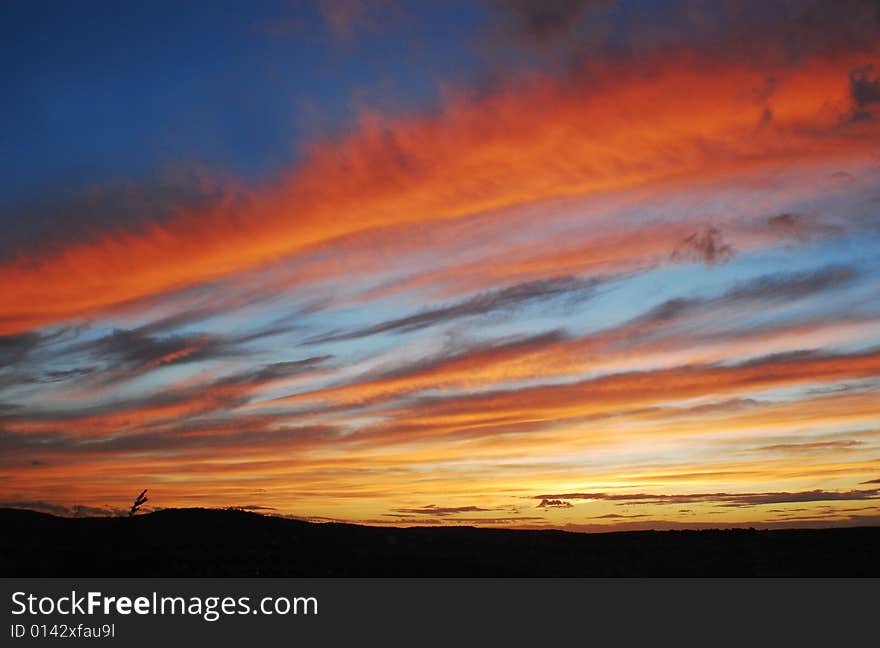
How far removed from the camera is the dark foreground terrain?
87.6 feet

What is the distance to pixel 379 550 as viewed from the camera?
30312 mm

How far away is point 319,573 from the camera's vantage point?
25.6 m

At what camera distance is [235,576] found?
2484cm

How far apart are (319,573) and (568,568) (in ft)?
29.3

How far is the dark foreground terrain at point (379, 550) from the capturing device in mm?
26688
